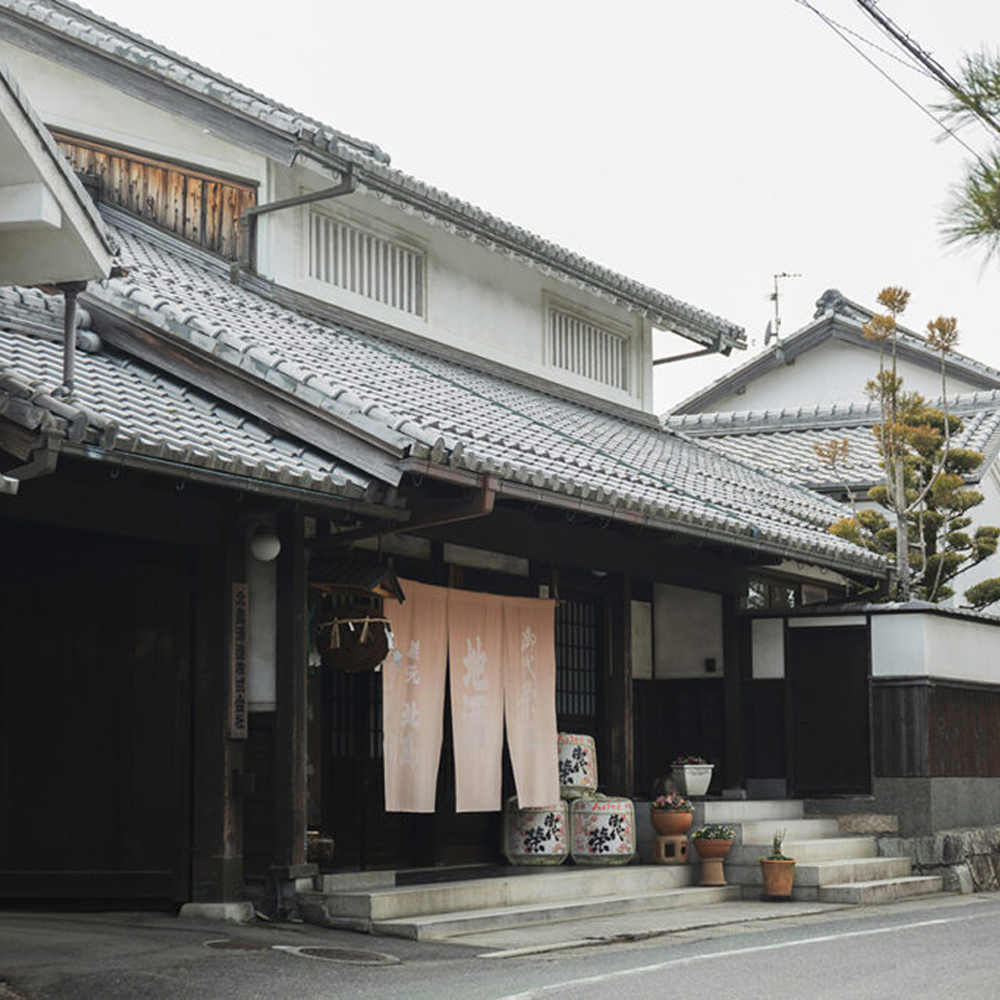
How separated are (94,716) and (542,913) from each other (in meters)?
3.76

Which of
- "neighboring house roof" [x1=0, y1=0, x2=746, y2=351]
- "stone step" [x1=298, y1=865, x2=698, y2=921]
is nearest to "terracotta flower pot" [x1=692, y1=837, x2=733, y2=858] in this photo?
"stone step" [x1=298, y1=865, x2=698, y2=921]

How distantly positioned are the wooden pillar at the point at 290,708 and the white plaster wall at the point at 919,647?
24.4 ft

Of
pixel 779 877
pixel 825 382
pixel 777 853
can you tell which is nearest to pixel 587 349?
pixel 777 853

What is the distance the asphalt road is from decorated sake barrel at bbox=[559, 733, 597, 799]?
3.07 meters

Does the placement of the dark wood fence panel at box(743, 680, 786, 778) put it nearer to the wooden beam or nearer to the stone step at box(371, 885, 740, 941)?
the stone step at box(371, 885, 740, 941)

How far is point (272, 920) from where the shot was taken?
12.1 meters

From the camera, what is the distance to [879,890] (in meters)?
15.4

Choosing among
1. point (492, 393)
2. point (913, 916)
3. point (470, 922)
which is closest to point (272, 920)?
point (470, 922)

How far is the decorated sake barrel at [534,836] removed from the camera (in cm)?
1516

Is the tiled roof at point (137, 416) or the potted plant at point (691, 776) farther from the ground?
the tiled roof at point (137, 416)

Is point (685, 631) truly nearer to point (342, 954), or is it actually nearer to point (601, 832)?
point (601, 832)

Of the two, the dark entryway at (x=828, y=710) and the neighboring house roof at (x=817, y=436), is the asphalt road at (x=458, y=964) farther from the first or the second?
the neighboring house roof at (x=817, y=436)

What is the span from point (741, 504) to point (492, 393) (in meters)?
2.90

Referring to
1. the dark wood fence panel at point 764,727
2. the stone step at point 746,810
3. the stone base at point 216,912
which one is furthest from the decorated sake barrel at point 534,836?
the dark wood fence panel at point 764,727
